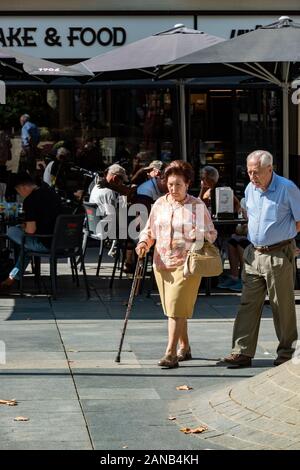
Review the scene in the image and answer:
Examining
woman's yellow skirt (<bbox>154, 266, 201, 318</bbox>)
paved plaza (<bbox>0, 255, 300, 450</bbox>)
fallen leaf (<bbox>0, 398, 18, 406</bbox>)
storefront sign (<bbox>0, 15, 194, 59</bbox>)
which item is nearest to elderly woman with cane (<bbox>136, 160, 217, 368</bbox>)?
woman's yellow skirt (<bbox>154, 266, 201, 318</bbox>)

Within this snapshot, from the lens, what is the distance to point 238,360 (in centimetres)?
887

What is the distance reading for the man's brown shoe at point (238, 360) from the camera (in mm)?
8867

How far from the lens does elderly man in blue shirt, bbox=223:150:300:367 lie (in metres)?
8.77

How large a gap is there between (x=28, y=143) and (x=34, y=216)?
19.7 ft

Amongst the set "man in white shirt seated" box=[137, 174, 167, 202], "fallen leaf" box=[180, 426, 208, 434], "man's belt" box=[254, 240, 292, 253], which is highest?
"man in white shirt seated" box=[137, 174, 167, 202]

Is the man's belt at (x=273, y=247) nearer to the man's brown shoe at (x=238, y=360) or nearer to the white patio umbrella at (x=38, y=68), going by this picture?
the man's brown shoe at (x=238, y=360)

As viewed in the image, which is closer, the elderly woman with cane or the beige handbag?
the beige handbag

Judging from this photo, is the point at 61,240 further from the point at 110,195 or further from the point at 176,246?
the point at 176,246

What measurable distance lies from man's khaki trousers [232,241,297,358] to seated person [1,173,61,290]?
414 cm

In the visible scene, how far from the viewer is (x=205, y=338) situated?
1016 centimetres

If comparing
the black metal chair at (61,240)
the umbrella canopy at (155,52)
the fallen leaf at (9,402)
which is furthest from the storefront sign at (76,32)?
the fallen leaf at (9,402)

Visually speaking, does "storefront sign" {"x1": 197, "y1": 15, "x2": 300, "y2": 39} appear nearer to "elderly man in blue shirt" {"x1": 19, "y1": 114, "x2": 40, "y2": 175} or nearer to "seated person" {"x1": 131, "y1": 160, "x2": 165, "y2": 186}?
"elderly man in blue shirt" {"x1": 19, "y1": 114, "x2": 40, "y2": 175}

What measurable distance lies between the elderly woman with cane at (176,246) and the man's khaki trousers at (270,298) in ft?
1.40

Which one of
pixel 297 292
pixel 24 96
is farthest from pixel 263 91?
pixel 297 292
